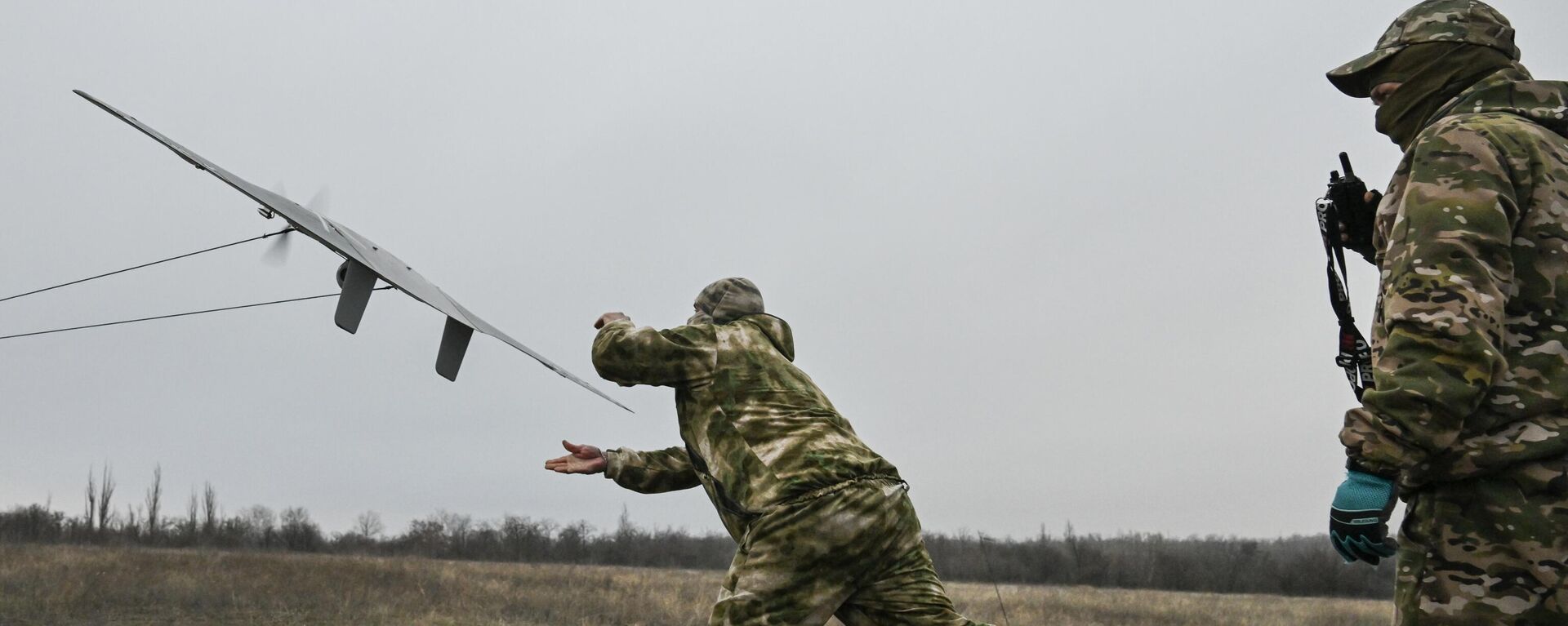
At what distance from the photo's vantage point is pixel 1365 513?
2574mm

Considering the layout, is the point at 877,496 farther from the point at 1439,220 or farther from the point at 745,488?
the point at 1439,220

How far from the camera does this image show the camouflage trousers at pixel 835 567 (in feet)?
13.5

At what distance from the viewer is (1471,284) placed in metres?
2.52

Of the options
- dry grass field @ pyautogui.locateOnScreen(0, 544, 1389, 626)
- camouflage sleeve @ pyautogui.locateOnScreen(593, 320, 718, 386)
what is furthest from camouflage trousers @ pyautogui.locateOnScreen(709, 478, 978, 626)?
dry grass field @ pyautogui.locateOnScreen(0, 544, 1389, 626)

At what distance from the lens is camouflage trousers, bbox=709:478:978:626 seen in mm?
4117

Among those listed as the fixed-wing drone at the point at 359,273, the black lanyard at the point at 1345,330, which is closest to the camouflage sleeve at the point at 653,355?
the fixed-wing drone at the point at 359,273

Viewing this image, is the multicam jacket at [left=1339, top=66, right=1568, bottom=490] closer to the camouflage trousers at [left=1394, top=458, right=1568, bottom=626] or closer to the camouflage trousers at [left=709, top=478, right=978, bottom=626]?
the camouflage trousers at [left=1394, top=458, right=1568, bottom=626]

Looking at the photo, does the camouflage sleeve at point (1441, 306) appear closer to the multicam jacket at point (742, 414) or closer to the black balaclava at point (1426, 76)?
the black balaclava at point (1426, 76)

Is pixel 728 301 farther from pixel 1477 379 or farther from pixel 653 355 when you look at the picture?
pixel 1477 379

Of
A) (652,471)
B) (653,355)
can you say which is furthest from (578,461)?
(653,355)

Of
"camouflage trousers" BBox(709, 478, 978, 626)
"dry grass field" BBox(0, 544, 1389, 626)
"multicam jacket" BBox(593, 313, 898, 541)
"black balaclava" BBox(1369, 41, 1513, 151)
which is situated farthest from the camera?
"dry grass field" BBox(0, 544, 1389, 626)

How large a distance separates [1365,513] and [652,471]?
325 cm

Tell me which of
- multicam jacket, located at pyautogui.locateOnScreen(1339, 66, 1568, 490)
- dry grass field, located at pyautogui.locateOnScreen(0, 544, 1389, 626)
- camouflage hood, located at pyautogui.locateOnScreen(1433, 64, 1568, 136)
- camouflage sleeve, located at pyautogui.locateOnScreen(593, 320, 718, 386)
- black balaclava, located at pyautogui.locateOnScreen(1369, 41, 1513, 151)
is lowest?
dry grass field, located at pyautogui.locateOnScreen(0, 544, 1389, 626)

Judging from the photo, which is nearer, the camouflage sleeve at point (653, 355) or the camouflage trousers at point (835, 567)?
the camouflage trousers at point (835, 567)
